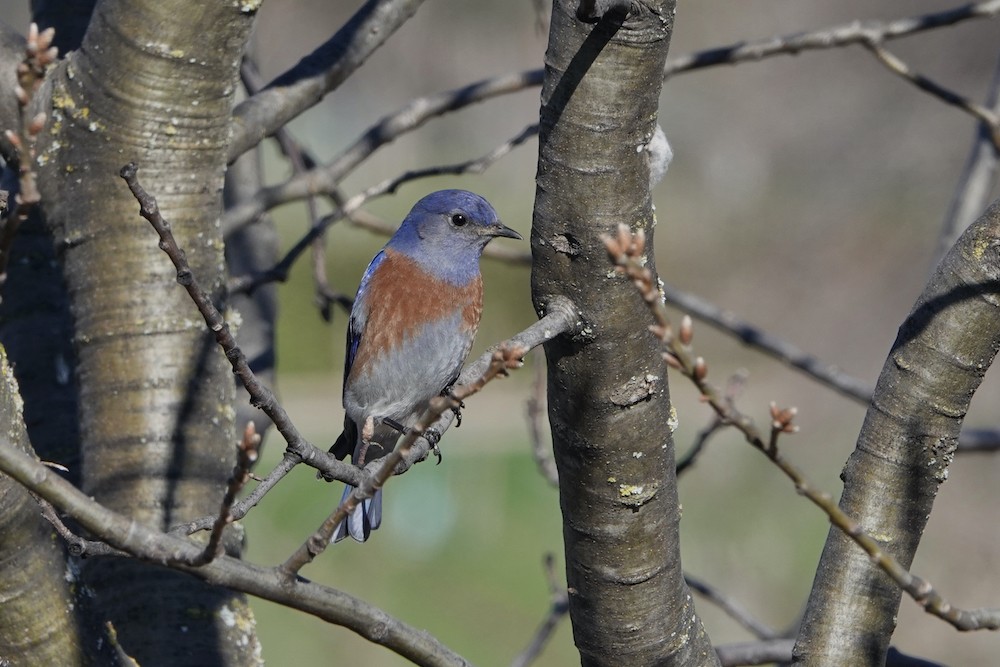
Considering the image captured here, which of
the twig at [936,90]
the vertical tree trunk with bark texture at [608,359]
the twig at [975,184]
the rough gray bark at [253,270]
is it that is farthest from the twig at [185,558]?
the twig at [975,184]

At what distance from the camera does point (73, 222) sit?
2.43 meters

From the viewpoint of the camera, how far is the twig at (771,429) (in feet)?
4.47

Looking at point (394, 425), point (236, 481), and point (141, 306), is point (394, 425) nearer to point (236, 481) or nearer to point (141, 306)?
point (141, 306)

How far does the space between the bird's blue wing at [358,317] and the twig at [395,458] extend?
6.89 ft

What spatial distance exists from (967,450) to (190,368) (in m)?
2.49

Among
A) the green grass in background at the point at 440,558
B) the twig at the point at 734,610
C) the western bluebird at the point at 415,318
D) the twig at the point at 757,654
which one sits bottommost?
the twig at the point at 757,654

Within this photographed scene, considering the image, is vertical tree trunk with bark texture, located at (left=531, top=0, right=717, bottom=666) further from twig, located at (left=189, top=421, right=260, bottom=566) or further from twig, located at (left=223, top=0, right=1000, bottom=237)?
twig, located at (left=223, top=0, right=1000, bottom=237)

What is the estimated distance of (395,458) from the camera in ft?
4.81

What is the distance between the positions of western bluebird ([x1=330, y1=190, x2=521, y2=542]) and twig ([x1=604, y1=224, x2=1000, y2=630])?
2007 mm


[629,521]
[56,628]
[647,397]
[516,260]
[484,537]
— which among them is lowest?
[56,628]

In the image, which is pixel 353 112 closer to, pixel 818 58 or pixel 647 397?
pixel 818 58

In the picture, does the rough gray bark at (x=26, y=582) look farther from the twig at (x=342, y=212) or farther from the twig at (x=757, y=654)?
the twig at (x=757, y=654)

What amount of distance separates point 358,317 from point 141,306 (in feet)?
4.21

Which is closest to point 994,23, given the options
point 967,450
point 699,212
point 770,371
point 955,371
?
point 699,212
